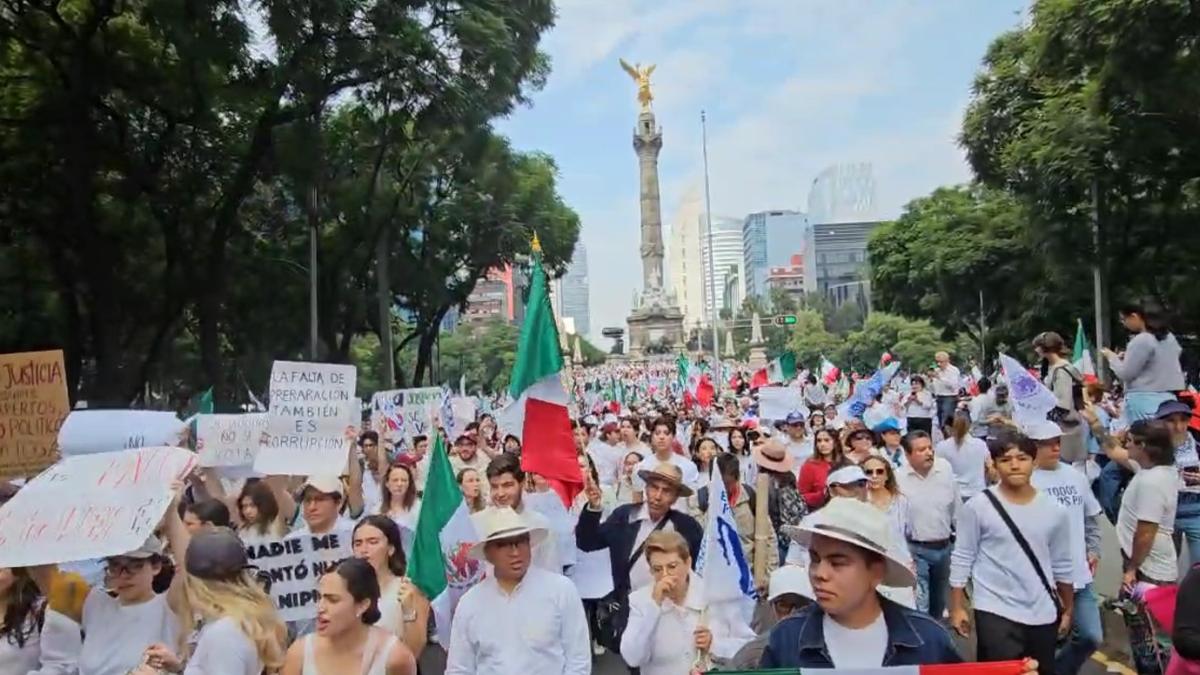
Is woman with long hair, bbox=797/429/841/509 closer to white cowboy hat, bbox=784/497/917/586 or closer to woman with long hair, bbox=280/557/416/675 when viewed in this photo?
woman with long hair, bbox=280/557/416/675

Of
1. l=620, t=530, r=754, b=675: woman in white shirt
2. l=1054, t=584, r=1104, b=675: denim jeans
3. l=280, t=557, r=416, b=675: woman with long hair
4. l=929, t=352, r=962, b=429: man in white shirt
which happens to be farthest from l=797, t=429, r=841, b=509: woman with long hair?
l=929, t=352, r=962, b=429: man in white shirt

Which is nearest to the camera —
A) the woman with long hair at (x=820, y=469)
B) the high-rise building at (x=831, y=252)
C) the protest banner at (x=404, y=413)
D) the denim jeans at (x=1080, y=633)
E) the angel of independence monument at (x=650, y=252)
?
the denim jeans at (x=1080, y=633)

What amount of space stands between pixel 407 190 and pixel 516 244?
3326 mm

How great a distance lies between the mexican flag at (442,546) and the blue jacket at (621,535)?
0.71m

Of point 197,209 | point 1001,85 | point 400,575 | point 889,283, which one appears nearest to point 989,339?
point 889,283

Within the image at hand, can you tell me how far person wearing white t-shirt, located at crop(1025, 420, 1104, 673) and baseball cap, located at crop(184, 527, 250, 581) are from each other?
11.1ft

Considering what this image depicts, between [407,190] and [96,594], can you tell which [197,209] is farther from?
[96,594]

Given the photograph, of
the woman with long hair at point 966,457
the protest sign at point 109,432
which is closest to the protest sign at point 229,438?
the protest sign at point 109,432

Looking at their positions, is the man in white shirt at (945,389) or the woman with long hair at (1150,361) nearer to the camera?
the woman with long hair at (1150,361)

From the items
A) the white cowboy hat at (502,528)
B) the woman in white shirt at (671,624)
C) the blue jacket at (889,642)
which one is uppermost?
the white cowboy hat at (502,528)

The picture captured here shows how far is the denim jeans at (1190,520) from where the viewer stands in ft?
19.8

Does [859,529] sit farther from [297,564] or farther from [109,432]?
[109,432]

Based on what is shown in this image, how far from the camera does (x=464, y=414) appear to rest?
14969mm

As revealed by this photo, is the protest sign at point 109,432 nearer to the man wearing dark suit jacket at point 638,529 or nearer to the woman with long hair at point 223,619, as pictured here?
the woman with long hair at point 223,619
